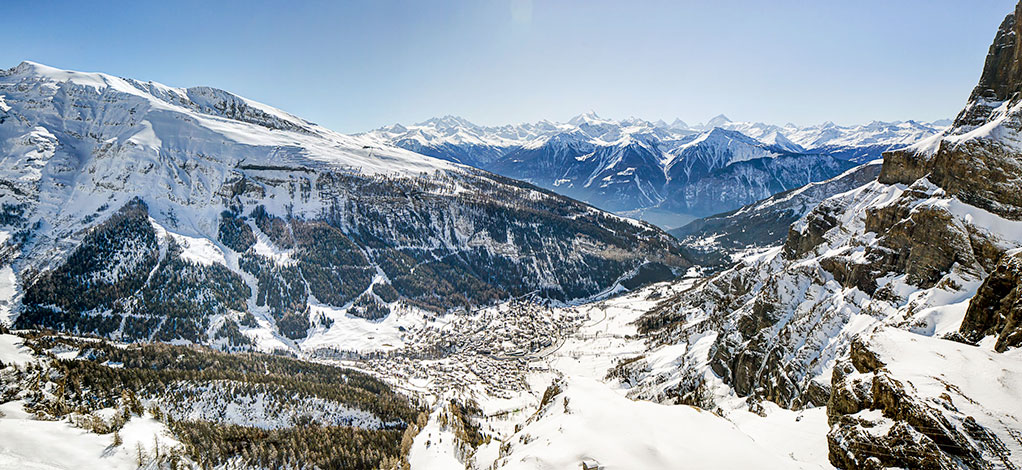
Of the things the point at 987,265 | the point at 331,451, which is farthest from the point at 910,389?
the point at 331,451

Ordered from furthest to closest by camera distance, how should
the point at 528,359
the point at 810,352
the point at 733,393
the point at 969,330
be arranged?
the point at 528,359 → the point at 733,393 → the point at 810,352 → the point at 969,330

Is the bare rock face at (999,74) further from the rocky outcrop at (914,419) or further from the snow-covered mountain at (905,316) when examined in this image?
the rocky outcrop at (914,419)

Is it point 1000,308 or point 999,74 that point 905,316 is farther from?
point 999,74

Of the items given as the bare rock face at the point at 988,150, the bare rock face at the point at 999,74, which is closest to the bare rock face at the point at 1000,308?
the bare rock face at the point at 988,150

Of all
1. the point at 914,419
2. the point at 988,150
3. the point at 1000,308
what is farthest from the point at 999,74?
the point at 914,419

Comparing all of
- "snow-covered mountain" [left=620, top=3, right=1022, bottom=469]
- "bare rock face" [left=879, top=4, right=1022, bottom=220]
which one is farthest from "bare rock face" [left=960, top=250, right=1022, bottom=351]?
"bare rock face" [left=879, top=4, right=1022, bottom=220]

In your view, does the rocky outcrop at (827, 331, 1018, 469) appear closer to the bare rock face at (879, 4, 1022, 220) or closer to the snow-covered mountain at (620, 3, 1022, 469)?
the snow-covered mountain at (620, 3, 1022, 469)

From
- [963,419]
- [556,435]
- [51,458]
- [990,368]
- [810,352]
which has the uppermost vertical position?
[990,368]

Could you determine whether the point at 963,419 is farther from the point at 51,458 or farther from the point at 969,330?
the point at 51,458
